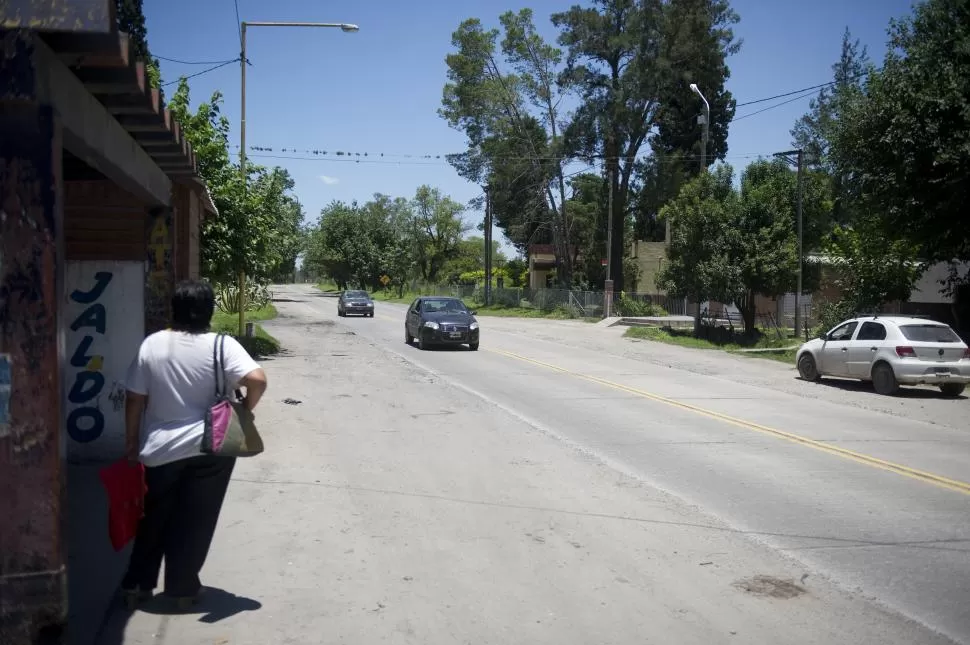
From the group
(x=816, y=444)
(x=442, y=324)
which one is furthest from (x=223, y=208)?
(x=816, y=444)

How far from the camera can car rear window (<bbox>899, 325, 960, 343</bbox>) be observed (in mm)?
16156

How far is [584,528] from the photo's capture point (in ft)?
22.4

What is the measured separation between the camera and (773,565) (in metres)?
5.97

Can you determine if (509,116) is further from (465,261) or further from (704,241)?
(465,261)

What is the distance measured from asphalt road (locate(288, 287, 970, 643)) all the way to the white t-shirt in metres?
4.24

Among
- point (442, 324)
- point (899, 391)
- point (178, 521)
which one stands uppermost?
point (442, 324)

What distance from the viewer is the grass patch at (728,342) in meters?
26.0

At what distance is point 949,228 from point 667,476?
54.2 ft

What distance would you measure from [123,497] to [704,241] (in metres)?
28.6

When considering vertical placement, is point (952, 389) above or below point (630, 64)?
below

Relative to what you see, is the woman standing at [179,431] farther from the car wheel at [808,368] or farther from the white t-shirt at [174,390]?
the car wheel at [808,368]

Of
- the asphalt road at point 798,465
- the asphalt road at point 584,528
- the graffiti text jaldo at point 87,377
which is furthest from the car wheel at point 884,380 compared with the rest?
the graffiti text jaldo at point 87,377

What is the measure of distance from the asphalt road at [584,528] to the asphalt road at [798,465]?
35 millimetres

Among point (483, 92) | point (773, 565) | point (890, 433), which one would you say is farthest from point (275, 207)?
point (483, 92)
